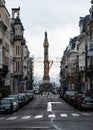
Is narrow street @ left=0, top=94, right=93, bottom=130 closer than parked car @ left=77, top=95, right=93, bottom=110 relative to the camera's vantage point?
Yes

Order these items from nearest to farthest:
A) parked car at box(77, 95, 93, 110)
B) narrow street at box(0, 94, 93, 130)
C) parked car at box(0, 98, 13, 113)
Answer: narrow street at box(0, 94, 93, 130) → parked car at box(0, 98, 13, 113) → parked car at box(77, 95, 93, 110)

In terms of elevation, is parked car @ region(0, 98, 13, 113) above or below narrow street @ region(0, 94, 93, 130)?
above

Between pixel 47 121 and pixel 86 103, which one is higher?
pixel 86 103

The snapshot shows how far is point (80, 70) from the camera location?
118312 mm

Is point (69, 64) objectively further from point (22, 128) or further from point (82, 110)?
point (22, 128)

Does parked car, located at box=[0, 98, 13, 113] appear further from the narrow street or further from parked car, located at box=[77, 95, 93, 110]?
parked car, located at box=[77, 95, 93, 110]

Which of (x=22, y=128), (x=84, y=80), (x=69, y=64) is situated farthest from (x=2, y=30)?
(x=69, y=64)

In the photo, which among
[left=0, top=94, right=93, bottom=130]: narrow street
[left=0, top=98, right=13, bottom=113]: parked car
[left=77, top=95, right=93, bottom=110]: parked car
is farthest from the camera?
[left=77, top=95, right=93, bottom=110]: parked car

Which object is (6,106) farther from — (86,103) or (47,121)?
(47,121)

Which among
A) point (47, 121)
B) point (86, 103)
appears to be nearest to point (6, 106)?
point (86, 103)

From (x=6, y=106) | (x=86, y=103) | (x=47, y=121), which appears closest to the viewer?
(x=47, y=121)

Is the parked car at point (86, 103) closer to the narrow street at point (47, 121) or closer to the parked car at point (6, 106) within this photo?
the narrow street at point (47, 121)

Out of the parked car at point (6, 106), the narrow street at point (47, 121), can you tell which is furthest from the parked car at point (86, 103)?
the parked car at point (6, 106)

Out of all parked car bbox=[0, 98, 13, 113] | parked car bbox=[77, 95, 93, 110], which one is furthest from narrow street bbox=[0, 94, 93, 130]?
parked car bbox=[77, 95, 93, 110]
